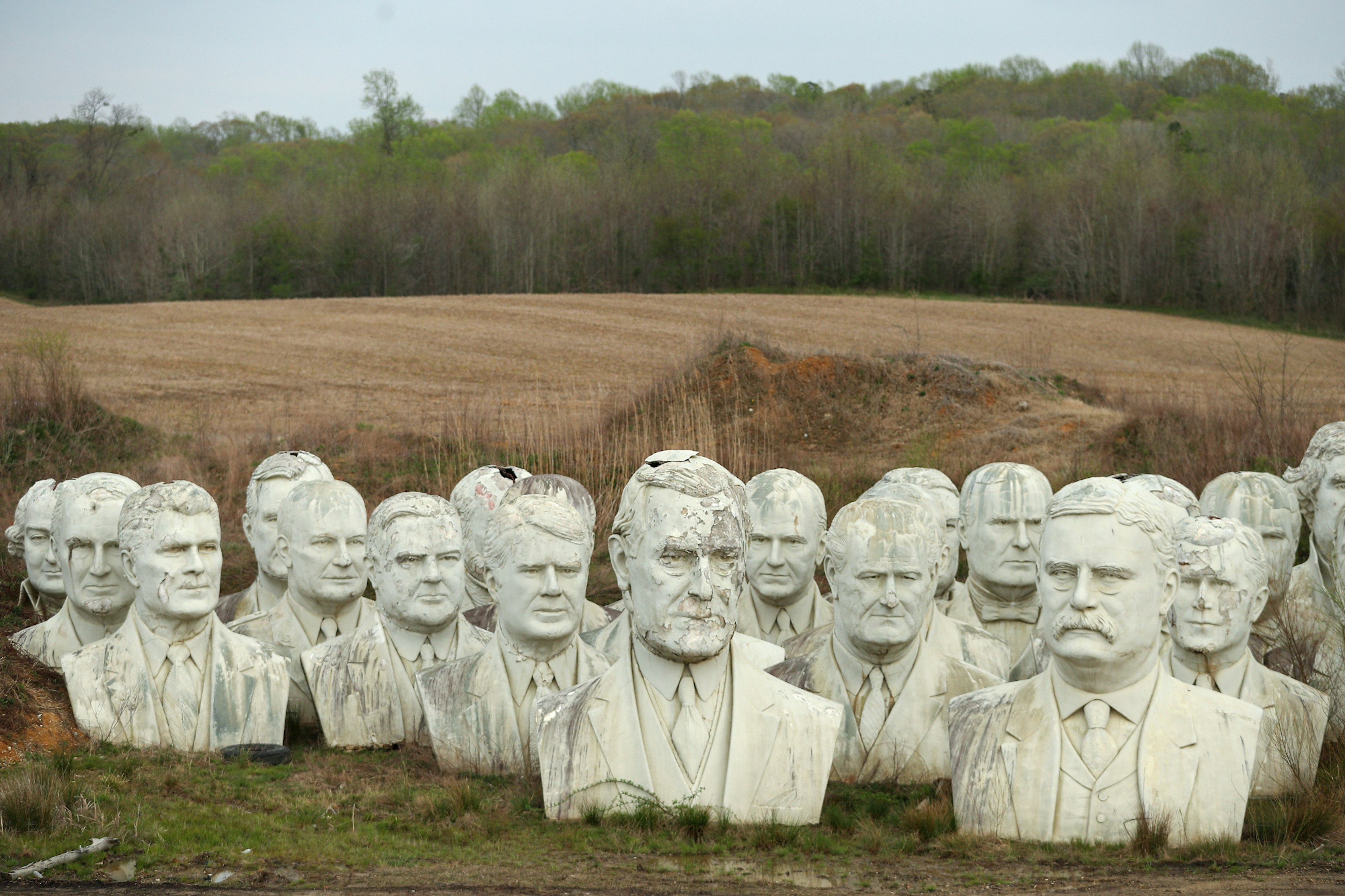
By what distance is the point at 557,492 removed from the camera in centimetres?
879

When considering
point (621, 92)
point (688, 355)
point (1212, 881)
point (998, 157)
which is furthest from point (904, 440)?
point (621, 92)

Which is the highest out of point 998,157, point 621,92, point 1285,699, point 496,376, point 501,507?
point 621,92

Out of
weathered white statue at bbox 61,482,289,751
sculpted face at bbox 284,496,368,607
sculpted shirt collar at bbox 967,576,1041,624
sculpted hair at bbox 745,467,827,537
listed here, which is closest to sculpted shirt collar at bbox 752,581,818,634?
sculpted hair at bbox 745,467,827,537

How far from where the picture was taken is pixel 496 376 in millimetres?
27984

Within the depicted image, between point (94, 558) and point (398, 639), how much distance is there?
7.31 feet

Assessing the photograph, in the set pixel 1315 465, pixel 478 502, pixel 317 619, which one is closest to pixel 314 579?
pixel 317 619

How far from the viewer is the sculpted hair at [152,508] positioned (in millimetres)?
8555

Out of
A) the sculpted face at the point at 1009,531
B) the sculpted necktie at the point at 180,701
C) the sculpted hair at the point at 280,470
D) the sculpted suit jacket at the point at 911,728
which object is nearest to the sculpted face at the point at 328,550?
the sculpted hair at the point at 280,470

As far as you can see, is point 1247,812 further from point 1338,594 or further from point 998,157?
point 998,157

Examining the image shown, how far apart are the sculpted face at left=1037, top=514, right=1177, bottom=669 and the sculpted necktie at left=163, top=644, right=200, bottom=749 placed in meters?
5.20

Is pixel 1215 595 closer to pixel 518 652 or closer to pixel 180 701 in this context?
pixel 518 652

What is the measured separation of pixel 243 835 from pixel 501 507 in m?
2.24

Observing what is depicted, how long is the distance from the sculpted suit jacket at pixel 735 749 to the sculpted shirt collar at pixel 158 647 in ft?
9.00

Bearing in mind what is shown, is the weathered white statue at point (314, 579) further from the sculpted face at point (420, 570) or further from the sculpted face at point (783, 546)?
the sculpted face at point (783, 546)
